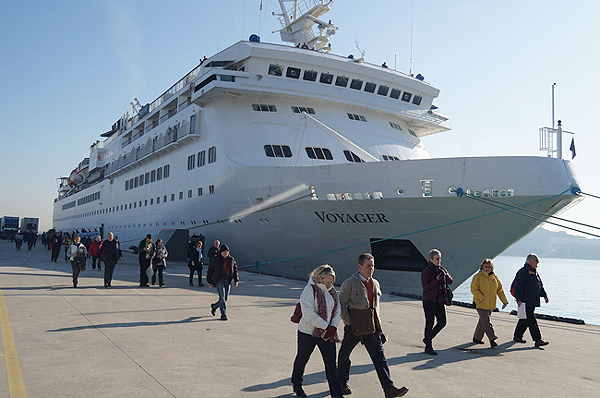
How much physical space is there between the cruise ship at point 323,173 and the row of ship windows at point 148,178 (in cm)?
22

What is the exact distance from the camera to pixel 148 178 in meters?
27.4

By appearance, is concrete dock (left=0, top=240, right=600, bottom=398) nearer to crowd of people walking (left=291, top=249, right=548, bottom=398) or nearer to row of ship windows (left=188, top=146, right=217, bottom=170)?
crowd of people walking (left=291, top=249, right=548, bottom=398)

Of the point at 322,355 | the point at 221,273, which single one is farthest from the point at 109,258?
the point at 322,355

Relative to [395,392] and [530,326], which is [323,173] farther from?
[395,392]

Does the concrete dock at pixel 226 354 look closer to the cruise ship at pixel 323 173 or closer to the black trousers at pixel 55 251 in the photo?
the cruise ship at pixel 323 173

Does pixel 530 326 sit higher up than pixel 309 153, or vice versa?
pixel 309 153

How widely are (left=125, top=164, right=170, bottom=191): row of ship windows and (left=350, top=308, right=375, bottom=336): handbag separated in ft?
67.5

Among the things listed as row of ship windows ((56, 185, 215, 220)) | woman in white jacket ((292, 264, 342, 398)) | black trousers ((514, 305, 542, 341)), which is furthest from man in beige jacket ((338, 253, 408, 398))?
row of ship windows ((56, 185, 215, 220))

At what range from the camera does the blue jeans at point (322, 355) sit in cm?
433

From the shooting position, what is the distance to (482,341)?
721 cm

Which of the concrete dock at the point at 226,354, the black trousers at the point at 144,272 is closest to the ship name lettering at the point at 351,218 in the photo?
the concrete dock at the point at 226,354

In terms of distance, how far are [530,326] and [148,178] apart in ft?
78.1

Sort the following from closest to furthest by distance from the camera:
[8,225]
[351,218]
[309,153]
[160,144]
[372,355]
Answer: [372,355] < [351,218] < [309,153] < [160,144] < [8,225]

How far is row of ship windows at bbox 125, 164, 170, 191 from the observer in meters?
24.5
